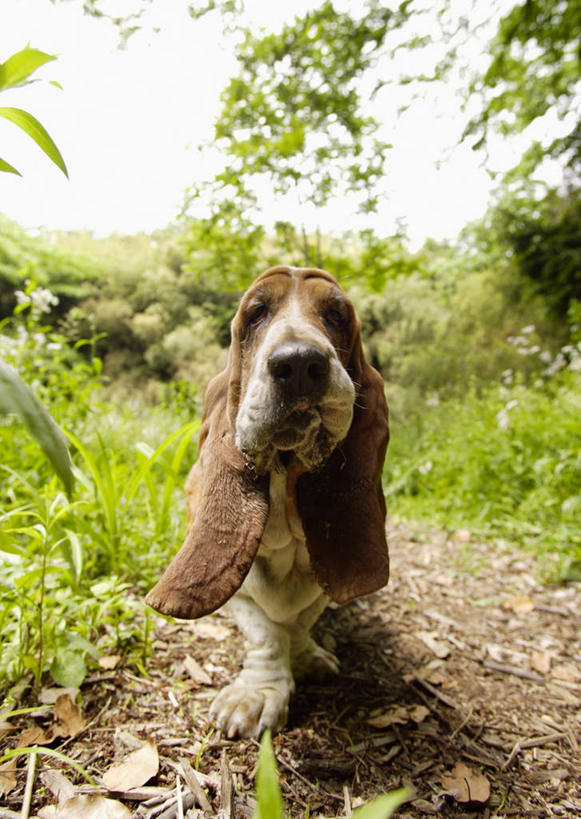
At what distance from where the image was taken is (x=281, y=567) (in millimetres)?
1439

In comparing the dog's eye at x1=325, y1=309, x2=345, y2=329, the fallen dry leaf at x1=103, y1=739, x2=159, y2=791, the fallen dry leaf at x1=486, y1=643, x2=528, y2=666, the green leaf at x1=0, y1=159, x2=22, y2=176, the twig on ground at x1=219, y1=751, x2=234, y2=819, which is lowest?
the fallen dry leaf at x1=486, y1=643, x2=528, y2=666

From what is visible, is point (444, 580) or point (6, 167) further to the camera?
point (444, 580)

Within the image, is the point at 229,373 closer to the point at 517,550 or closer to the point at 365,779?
the point at 365,779

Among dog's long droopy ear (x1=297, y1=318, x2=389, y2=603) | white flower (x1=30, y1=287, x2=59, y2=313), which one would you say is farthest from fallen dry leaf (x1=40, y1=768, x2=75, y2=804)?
white flower (x1=30, y1=287, x2=59, y2=313)

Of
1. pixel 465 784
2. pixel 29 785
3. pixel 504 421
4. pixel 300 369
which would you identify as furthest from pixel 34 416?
pixel 504 421

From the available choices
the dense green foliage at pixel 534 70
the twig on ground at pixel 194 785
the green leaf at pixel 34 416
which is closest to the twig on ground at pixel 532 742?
the twig on ground at pixel 194 785

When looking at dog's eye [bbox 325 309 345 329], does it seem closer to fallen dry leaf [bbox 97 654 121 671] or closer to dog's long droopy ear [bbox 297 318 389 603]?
dog's long droopy ear [bbox 297 318 389 603]

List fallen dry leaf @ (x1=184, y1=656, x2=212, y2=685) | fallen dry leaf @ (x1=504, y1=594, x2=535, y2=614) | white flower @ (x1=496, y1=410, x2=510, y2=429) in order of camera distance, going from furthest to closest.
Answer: white flower @ (x1=496, y1=410, x2=510, y2=429) → fallen dry leaf @ (x1=504, y1=594, x2=535, y2=614) → fallen dry leaf @ (x1=184, y1=656, x2=212, y2=685)

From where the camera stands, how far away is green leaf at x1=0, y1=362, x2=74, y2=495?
0.58 metres

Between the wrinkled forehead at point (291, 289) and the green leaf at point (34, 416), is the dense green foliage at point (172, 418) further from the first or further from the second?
the wrinkled forehead at point (291, 289)

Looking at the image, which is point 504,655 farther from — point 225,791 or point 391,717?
point 225,791

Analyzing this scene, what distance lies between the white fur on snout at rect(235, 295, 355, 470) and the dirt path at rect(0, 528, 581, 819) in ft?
2.65

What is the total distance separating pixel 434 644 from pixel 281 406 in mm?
1526

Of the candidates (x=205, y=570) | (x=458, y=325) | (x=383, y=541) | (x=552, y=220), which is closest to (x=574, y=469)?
(x=383, y=541)
